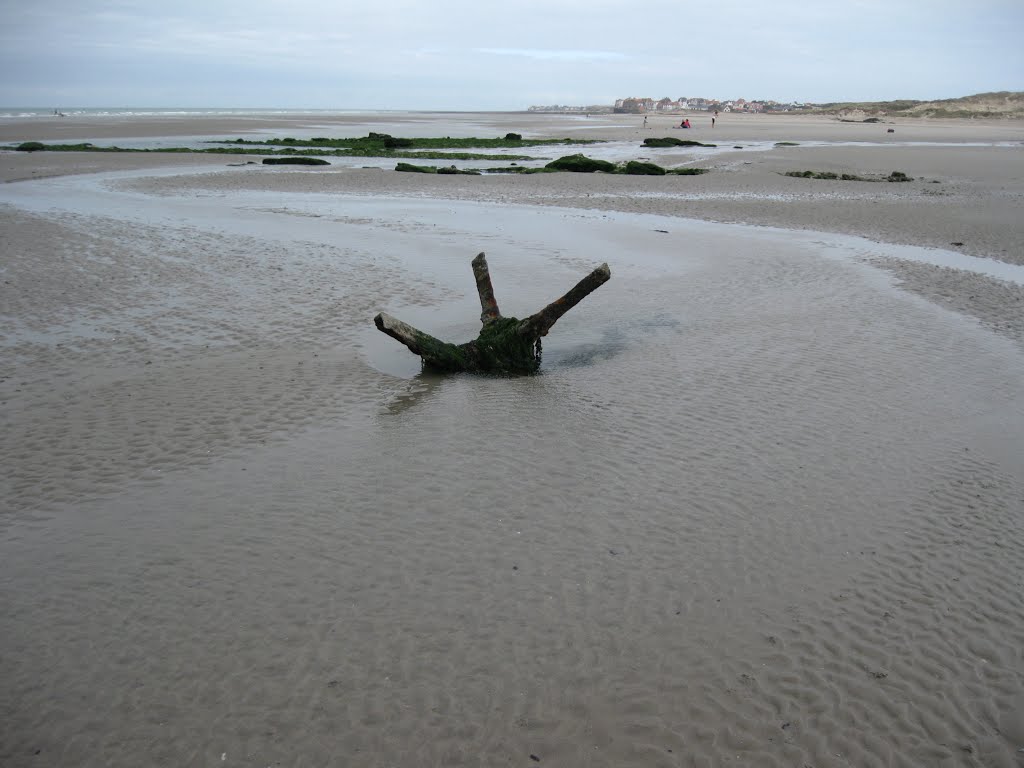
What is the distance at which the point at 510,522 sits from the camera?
225 inches

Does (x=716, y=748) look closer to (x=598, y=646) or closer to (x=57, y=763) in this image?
(x=598, y=646)

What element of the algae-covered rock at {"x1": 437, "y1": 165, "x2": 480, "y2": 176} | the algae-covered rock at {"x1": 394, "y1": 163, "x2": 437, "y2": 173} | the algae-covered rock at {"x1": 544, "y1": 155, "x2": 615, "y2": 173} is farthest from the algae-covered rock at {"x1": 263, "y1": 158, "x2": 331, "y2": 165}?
the algae-covered rock at {"x1": 544, "y1": 155, "x2": 615, "y2": 173}

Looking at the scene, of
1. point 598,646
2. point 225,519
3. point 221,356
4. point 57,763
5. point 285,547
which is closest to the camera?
point 57,763

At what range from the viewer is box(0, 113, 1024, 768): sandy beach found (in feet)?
12.8

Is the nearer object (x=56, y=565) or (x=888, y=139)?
(x=56, y=565)

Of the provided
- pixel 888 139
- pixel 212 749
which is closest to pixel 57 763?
pixel 212 749

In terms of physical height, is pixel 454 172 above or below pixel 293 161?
below

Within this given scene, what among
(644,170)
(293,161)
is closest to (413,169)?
(293,161)

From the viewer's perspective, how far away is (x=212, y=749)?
146 inches

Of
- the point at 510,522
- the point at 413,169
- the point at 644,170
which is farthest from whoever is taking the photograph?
the point at 413,169

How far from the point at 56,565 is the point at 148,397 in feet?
10.1

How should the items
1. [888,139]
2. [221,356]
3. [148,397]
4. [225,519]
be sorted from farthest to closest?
[888,139]
[221,356]
[148,397]
[225,519]

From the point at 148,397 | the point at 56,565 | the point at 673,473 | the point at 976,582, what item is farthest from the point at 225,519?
the point at 976,582

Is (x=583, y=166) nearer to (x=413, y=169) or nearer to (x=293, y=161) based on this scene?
(x=413, y=169)
